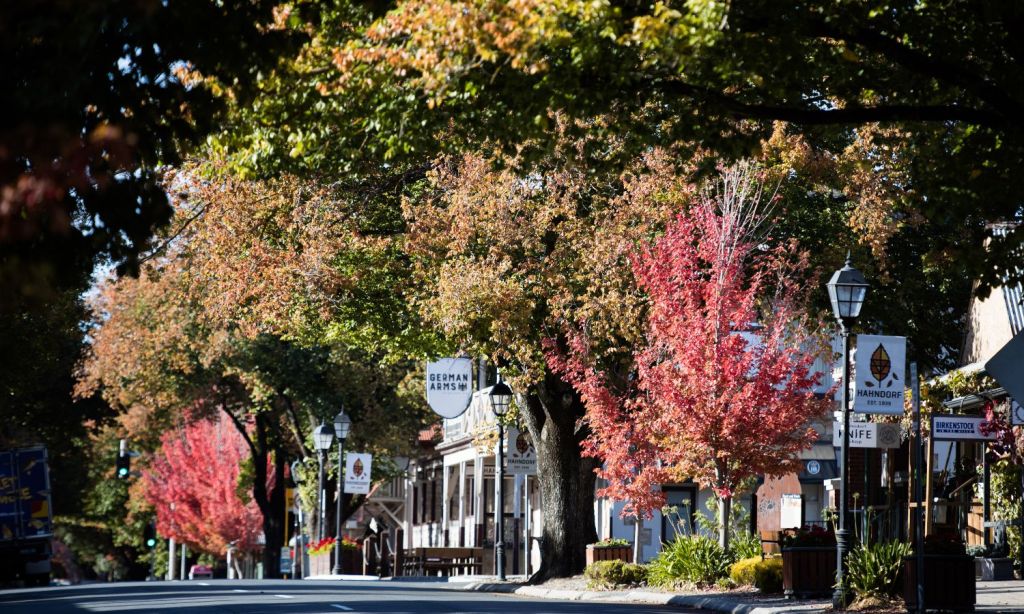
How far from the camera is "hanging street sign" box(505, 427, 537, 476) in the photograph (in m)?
36.6

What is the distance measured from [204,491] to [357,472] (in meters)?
34.0

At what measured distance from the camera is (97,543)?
91750 millimetres

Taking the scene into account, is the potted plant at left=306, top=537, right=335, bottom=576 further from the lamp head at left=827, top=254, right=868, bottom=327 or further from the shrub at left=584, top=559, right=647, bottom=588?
the lamp head at left=827, top=254, right=868, bottom=327

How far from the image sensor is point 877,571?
809 inches

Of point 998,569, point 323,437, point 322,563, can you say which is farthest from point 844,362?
point 322,563

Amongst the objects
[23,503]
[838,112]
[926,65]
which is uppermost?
[926,65]

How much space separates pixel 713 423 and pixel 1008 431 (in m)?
5.26

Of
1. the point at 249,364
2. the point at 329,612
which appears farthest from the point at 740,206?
the point at 249,364

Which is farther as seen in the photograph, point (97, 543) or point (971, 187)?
point (97, 543)

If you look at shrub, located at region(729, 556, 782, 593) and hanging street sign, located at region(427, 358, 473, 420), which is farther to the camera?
hanging street sign, located at region(427, 358, 473, 420)

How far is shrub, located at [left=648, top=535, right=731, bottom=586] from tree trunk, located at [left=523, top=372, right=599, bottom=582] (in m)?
5.52

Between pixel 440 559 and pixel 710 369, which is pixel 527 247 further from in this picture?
pixel 440 559

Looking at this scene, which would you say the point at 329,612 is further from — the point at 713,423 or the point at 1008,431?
the point at 1008,431

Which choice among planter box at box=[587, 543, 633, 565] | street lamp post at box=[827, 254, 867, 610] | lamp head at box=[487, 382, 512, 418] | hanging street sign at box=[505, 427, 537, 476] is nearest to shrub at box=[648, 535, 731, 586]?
planter box at box=[587, 543, 633, 565]
